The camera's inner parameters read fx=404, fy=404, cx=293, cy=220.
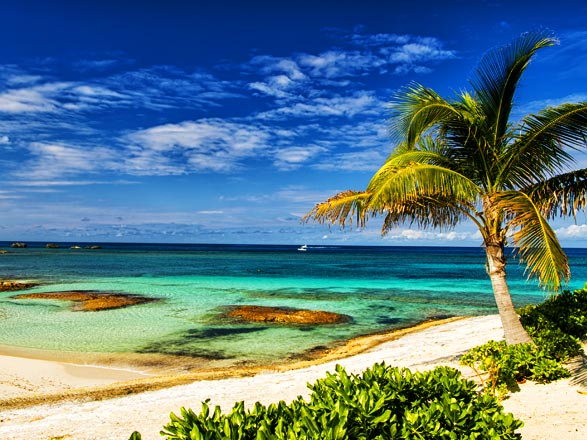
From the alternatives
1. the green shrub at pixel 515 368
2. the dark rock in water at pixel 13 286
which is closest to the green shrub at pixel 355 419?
the green shrub at pixel 515 368

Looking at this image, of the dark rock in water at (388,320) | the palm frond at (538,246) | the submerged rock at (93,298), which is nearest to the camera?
the palm frond at (538,246)

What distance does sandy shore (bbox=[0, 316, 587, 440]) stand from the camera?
6051mm

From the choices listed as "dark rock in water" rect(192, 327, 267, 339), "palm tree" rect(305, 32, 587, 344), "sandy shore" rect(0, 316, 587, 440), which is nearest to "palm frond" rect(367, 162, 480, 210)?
"palm tree" rect(305, 32, 587, 344)

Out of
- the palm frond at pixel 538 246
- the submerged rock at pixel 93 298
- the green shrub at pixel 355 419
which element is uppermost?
the palm frond at pixel 538 246

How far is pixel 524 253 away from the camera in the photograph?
647 cm

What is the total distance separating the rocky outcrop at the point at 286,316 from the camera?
61.5 ft

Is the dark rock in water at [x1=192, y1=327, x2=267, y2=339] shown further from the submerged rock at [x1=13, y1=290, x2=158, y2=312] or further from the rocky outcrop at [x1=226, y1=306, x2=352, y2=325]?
the submerged rock at [x1=13, y1=290, x2=158, y2=312]

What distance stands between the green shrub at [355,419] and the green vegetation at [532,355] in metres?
2.93

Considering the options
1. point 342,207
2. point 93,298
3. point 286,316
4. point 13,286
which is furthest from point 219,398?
point 13,286

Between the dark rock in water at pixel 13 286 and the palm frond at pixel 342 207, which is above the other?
the palm frond at pixel 342 207

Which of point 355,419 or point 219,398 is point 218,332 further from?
point 355,419

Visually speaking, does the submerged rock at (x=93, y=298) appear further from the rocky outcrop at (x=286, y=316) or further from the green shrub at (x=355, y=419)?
the green shrub at (x=355, y=419)

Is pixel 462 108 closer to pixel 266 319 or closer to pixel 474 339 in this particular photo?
pixel 474 339

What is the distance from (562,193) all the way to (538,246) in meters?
1.82
